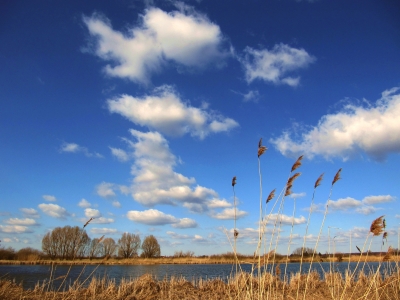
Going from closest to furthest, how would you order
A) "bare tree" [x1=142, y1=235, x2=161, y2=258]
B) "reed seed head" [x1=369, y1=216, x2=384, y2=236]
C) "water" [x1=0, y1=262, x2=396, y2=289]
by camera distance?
"reed seed head" [x1=369, y1=216, x2=384, y2=236], "water" [x1=0, y1=262, x2=396, y2=289], "bare tree" [x1=142, y1=235, x2=161, y2=258]

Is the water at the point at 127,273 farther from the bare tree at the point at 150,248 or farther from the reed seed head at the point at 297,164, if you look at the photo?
the bare tree at the point at 150,248

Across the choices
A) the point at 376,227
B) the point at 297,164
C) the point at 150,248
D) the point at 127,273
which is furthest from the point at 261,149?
the point at 150,248

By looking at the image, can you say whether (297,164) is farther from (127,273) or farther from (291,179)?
(127,273)

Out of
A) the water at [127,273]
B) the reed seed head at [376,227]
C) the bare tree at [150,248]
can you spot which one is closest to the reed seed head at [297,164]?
the reed seed head at [376,227]

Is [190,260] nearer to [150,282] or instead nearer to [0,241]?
[150,282]

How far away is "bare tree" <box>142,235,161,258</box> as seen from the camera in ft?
181

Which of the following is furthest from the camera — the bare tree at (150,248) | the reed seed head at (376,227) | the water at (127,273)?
the bare tree at (150,248)

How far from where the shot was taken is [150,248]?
5553cm

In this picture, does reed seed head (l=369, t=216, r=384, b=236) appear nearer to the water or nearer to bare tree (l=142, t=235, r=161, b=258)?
the water

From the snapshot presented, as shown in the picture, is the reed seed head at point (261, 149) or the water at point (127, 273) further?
the water at point (127, 273)

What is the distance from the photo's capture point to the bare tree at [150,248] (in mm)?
55156

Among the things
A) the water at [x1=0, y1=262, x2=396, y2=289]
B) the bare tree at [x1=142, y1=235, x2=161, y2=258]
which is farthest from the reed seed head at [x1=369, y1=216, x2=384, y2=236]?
the bare tree at [x1=142, y1=235, x2=161, y2=258]

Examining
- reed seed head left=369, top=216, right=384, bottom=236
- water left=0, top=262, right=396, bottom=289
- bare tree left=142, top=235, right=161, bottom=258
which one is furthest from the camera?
bare tree left=142, top=235, right=161, bottom=258

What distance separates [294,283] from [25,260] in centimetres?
3883
